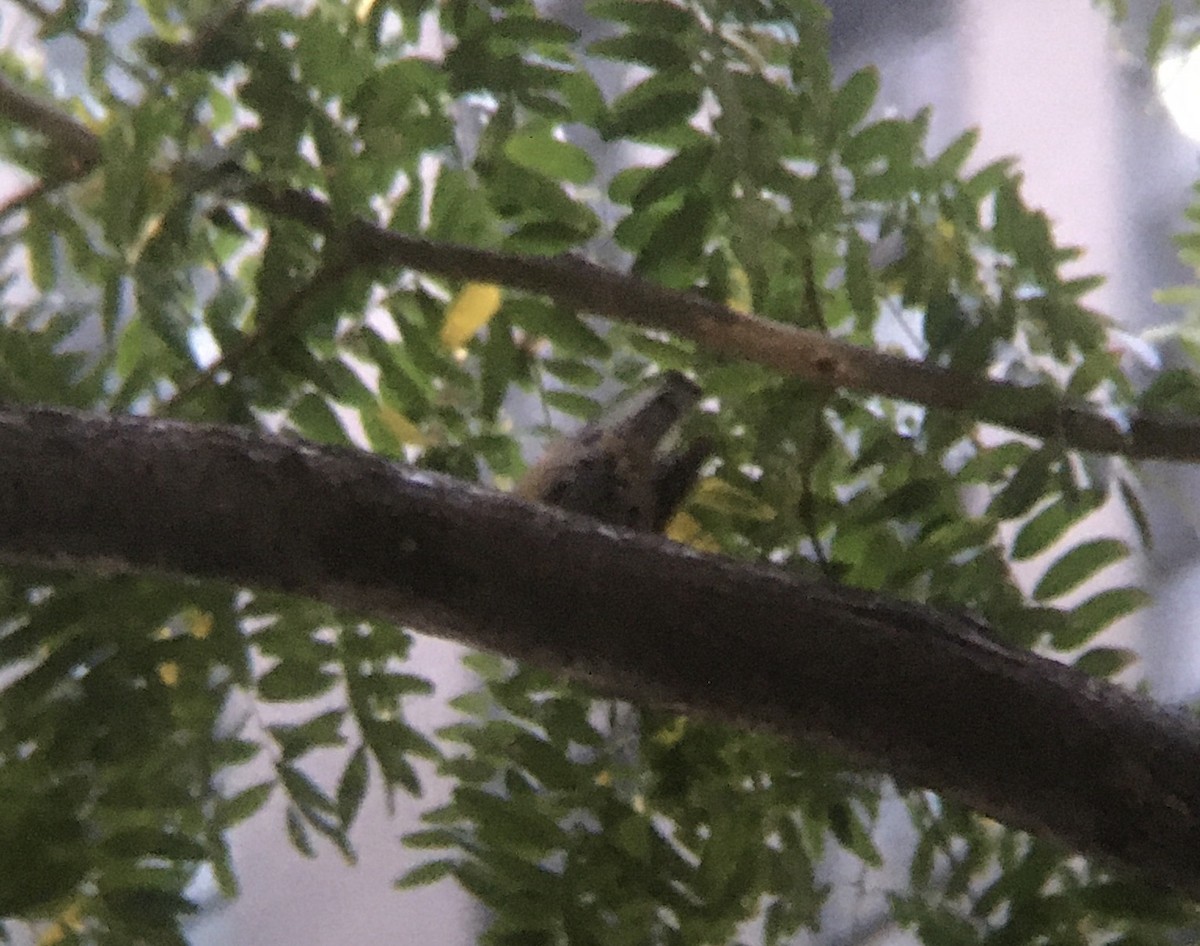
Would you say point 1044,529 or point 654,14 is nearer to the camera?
point 654,14

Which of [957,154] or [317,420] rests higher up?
[957,154]

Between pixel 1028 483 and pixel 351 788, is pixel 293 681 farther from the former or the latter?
pixel 1028 483

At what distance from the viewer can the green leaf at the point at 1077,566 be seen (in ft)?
2.25

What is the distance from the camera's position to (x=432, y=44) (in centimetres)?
112

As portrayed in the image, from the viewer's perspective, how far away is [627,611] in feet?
1.71

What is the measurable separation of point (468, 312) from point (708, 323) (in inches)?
6.6

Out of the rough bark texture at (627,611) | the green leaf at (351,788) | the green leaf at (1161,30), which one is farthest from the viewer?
the green leaf at (1161,30)

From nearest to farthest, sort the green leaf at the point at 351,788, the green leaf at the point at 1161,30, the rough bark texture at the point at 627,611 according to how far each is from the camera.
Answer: the rough bark texture at the point at 627,611 → the green leaf at the point at 351,788 → the green leaf at the point at 1161,30

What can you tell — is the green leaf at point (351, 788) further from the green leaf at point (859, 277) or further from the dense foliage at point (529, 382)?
the green leaf at point (859, 277)

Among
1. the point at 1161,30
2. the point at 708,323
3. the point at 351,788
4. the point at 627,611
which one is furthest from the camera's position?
the point at 1161,30

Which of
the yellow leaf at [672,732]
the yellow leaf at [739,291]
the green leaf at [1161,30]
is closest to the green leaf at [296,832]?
the yellow leaf at [672,732]

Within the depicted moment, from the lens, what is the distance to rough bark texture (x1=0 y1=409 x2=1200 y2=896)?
1.69 feet

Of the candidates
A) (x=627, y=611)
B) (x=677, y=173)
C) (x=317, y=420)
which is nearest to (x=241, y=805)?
(x=317, y=420)

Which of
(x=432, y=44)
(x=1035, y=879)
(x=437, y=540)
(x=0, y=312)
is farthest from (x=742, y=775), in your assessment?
(x=432, y=44)
